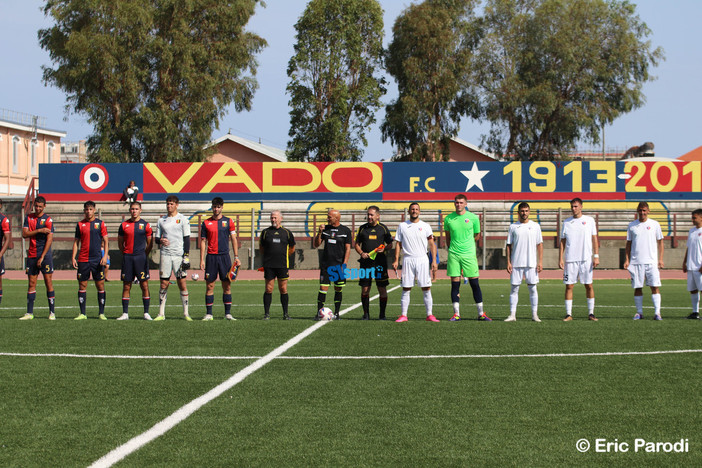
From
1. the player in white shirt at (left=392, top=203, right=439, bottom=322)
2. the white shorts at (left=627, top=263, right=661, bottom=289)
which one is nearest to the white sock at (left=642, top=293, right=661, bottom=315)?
the white shorts at (left=627, top=263, right=661, bottom=289)

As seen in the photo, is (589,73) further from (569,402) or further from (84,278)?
(569,402)

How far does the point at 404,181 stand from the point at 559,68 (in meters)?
15.7

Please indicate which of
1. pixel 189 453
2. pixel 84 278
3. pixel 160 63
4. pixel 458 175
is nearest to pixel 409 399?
pixel 189 453

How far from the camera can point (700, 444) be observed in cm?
546

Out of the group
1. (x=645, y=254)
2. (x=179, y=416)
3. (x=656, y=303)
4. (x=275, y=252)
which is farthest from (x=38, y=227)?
(x=656, y=303)

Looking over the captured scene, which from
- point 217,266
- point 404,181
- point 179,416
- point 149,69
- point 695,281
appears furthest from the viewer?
point 149,69

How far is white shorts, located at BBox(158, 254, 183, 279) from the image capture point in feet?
44.1

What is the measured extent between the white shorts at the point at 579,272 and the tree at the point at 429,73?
1418 inches

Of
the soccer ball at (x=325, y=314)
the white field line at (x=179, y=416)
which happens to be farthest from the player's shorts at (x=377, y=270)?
the white field line at (x=179, y=416)

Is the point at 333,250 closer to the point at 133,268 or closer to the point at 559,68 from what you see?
the point at 133,268

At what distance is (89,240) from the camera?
1375cm

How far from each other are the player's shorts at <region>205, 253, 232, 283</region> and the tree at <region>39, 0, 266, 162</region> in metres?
33.1

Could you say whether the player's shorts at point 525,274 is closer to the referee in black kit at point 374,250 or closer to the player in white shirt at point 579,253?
the player in white shirt at point 579,253

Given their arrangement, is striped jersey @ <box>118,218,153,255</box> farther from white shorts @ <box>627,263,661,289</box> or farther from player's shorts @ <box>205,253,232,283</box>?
white shorts @ <box>627,263,661,289</box>
